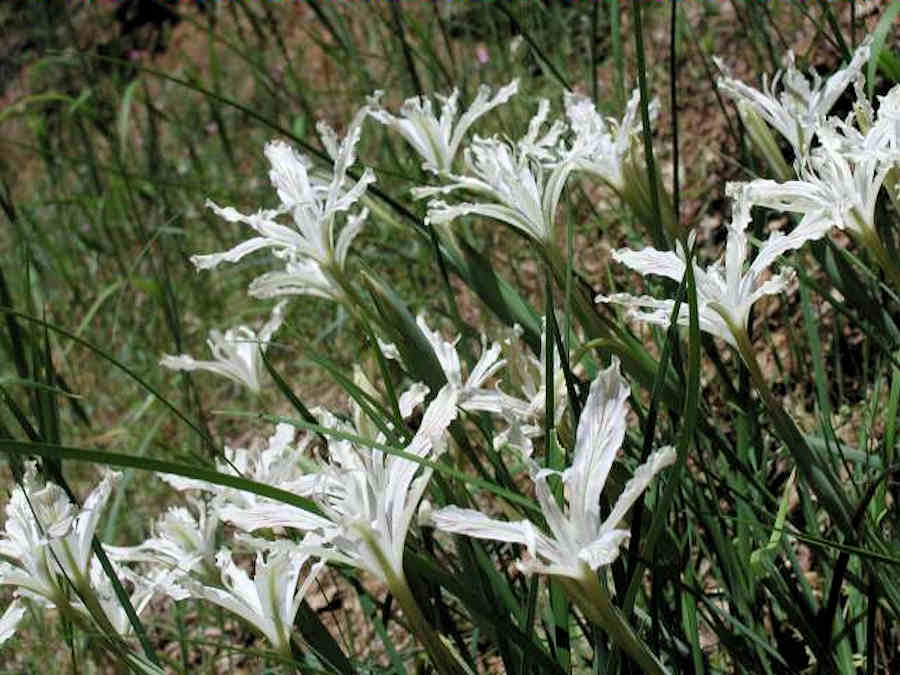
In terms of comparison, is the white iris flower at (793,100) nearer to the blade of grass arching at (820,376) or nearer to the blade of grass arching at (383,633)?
the blade of grass arching at (820,376)

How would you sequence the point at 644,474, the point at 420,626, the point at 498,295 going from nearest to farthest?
the point at 644,474
the point at 420,626
the point at 498,295

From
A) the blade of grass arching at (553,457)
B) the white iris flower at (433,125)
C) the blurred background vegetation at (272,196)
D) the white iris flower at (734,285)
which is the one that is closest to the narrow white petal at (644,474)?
the blade of grass arching at (553,457)

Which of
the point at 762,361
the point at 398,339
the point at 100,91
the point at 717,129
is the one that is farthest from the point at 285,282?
the point at 100,91

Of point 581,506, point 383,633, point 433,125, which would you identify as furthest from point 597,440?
point 433,125

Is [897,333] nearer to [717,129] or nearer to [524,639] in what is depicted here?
[524,639]

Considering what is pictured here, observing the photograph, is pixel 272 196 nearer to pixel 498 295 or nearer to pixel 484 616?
pixel 498 295

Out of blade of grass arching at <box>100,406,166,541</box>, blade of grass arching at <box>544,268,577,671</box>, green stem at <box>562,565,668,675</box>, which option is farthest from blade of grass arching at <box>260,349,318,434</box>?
blade of grass arching at <box>100,406,166,541</box>
